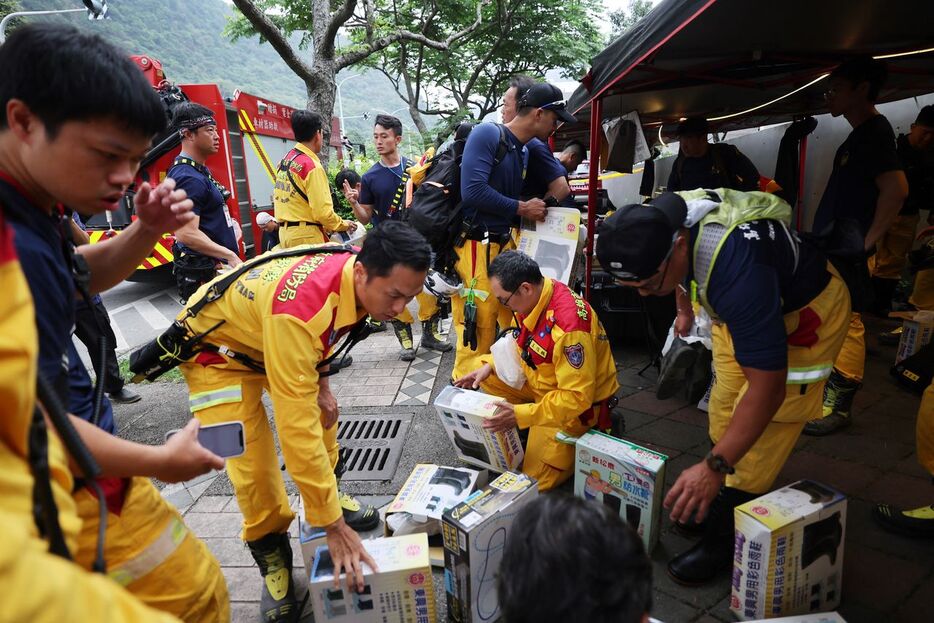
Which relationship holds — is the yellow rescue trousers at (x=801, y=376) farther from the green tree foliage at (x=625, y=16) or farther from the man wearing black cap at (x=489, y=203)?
the green tree foliage at (x=625, y=16)

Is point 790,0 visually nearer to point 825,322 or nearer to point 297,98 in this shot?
point 825,322

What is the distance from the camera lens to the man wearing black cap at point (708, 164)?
4547 mm

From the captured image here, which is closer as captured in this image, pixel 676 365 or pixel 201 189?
pixel 676 365

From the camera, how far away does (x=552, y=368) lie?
2.71 metres

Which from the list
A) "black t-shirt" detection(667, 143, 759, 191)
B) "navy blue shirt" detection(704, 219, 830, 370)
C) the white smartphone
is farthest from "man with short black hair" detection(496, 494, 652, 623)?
"black t-shirt" detection(667, 143, 759, 191)

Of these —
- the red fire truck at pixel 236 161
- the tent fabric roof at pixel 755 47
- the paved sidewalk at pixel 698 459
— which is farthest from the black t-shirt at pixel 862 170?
the red fire truck at pixel 236 161

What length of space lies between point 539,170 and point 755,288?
234 centimetres

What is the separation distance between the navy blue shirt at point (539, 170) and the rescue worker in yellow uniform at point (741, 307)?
1.78 meters

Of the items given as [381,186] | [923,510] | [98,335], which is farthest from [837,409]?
[381,186]

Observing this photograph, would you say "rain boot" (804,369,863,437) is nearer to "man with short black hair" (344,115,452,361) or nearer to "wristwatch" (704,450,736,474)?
"wristwatch" (704,450,736,474)

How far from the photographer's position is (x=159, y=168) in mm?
7070

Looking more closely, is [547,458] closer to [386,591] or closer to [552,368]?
[552,368]

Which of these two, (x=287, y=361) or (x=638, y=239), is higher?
(x=638, y=239)

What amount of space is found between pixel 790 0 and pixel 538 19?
1359 cm
